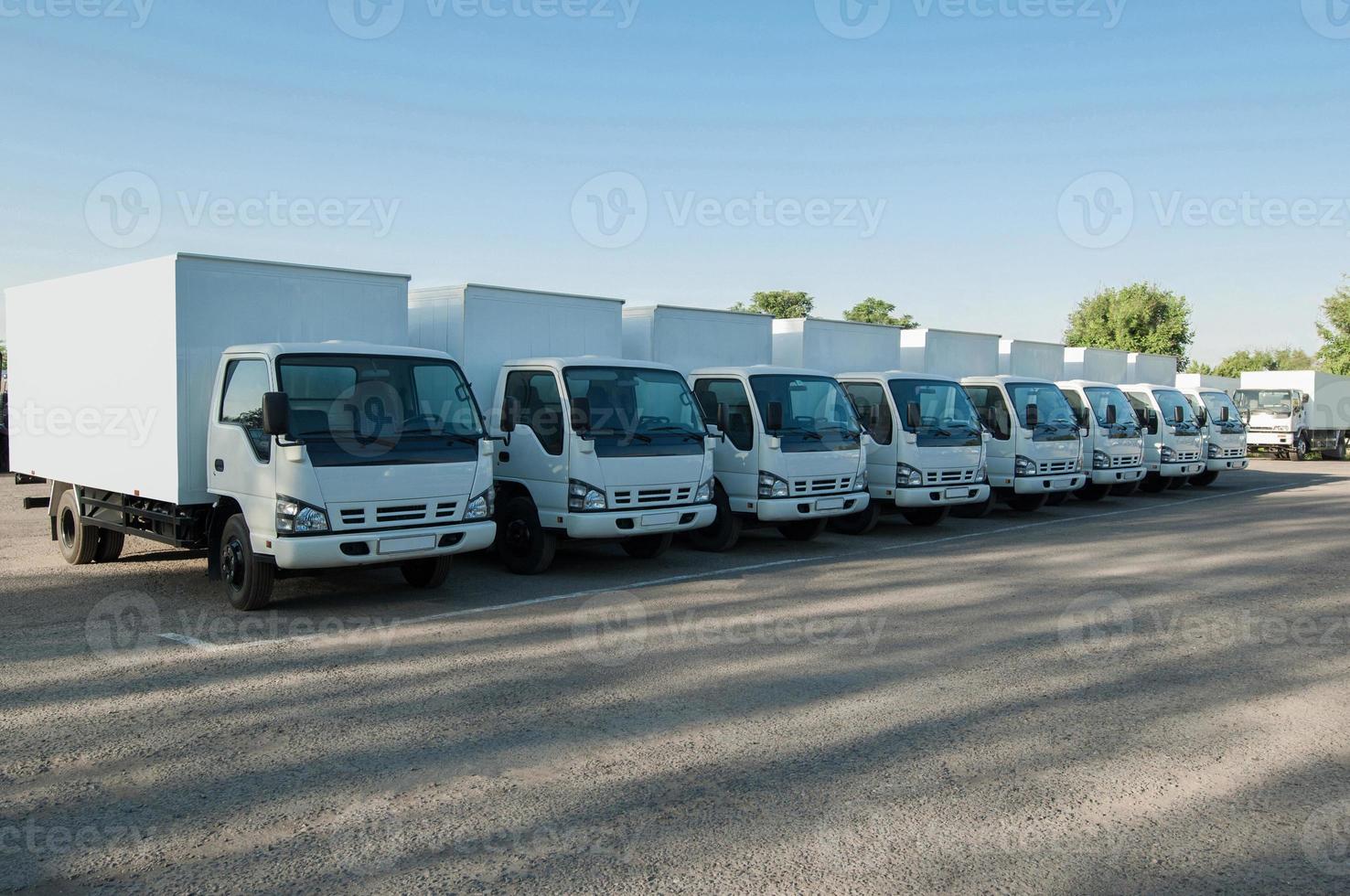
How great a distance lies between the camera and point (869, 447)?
555 inches

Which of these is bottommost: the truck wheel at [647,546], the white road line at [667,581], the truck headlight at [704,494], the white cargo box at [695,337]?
the white road line at [667,581]

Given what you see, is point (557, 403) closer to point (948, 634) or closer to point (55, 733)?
point (948, 634)

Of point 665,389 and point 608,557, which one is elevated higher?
point 665,389

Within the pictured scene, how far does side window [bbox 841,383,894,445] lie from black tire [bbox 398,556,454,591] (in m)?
6.68

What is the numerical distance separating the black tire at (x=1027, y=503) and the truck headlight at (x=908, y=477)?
407 cm

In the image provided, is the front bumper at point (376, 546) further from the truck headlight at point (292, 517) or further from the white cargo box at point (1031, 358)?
the white cargo box at point (1031, 358)

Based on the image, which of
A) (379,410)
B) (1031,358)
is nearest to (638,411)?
(379,410)

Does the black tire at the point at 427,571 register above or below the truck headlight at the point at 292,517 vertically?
below

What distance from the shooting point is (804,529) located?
1373 cm

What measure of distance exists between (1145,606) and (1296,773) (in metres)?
4.37

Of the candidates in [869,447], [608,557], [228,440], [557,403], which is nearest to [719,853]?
[228,440]

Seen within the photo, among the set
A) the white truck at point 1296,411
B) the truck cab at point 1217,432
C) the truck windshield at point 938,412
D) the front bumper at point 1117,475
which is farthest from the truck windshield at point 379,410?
the white truck at point 1296,411

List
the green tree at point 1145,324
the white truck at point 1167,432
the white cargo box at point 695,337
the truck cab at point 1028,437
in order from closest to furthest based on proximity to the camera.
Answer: the white cargo box at point 695,337 → the truck cab at point 1028,437 → the white truck at point 1167,432 → the green tree at point 1145,324

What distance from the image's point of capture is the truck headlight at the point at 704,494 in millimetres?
11227
